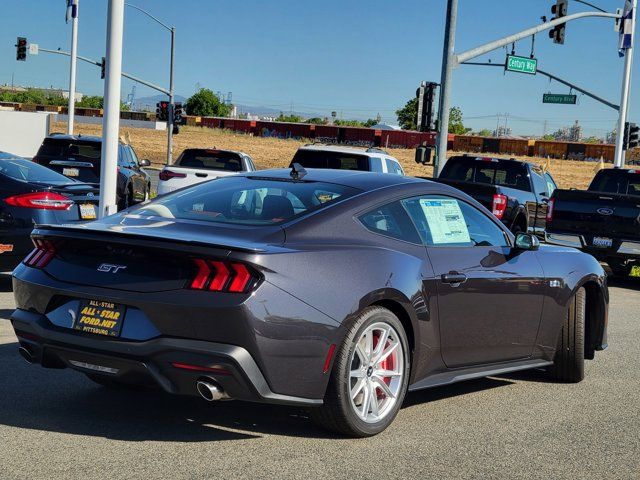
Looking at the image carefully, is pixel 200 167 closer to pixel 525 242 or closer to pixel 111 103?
pixel 111 103

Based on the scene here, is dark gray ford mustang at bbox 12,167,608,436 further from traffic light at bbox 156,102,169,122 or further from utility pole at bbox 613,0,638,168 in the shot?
traffic light at bbox 156,102,169,122

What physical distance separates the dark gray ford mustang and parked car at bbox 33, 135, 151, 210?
1316 cm

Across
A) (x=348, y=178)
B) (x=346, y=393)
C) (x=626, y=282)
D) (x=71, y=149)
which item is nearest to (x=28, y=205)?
(x=348, y=178)

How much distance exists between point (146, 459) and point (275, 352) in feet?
2.67

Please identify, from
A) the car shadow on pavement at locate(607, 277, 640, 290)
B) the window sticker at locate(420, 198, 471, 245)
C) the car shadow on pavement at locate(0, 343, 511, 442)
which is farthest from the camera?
the car shadow on pavement at locate(607, 277, 640, 290)

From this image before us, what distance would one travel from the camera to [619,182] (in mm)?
17344

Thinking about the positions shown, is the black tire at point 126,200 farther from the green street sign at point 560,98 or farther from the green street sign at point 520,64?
the green street sign at point 560,98

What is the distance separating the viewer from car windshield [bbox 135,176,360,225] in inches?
225

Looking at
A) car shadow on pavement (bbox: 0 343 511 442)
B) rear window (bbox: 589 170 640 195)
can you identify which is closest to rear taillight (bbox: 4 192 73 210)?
car shadow on pavement (bbox: 0 343 511 442)

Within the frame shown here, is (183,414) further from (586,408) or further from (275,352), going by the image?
(586,408)

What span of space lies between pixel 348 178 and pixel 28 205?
17.5ft

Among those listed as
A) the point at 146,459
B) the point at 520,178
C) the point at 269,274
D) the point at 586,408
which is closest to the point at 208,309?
the point at 269,274

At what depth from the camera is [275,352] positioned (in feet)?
16.3

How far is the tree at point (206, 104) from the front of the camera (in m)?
159
